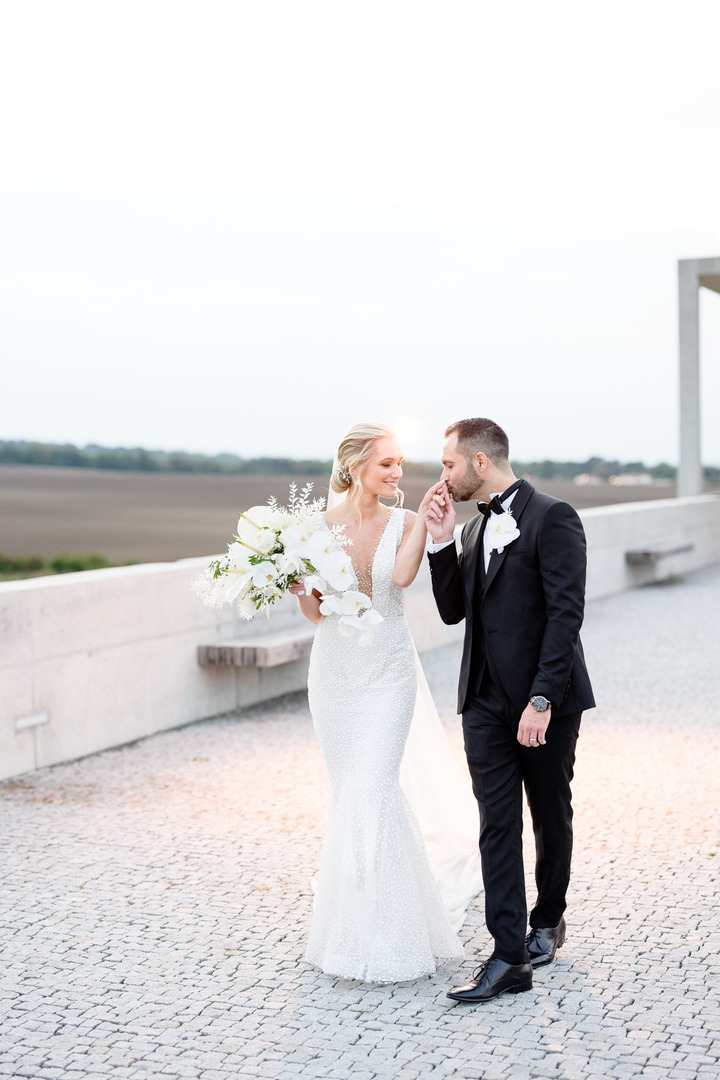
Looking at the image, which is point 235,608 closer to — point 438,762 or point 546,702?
point 438,762

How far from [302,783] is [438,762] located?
6.01 ft

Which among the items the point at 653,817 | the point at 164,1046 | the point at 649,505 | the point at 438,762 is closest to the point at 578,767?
the point at 653,817

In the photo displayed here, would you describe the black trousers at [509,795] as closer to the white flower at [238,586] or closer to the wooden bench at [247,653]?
the white flower at [238,586]

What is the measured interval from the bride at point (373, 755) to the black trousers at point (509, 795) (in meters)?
0.30

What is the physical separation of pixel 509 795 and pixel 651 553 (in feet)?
45.5

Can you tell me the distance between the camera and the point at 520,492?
13.5ft

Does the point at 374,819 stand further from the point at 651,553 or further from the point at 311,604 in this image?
the point at 651,553

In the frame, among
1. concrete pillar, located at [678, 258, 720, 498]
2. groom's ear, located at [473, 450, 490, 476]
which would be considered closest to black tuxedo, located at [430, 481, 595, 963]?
groom's ear, located at [473, 450, 490, 476]

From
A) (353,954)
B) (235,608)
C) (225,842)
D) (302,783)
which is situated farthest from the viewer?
(235,608)

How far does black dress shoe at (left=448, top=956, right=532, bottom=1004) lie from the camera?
3945 millimetres

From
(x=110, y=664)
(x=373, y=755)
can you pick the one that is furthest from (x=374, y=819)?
(x=110, y=664)

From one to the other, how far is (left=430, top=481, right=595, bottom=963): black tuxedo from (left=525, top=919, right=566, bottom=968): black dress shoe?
0.29 meters

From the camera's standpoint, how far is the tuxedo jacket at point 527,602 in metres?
3.95

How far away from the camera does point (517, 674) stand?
4.04 metres
